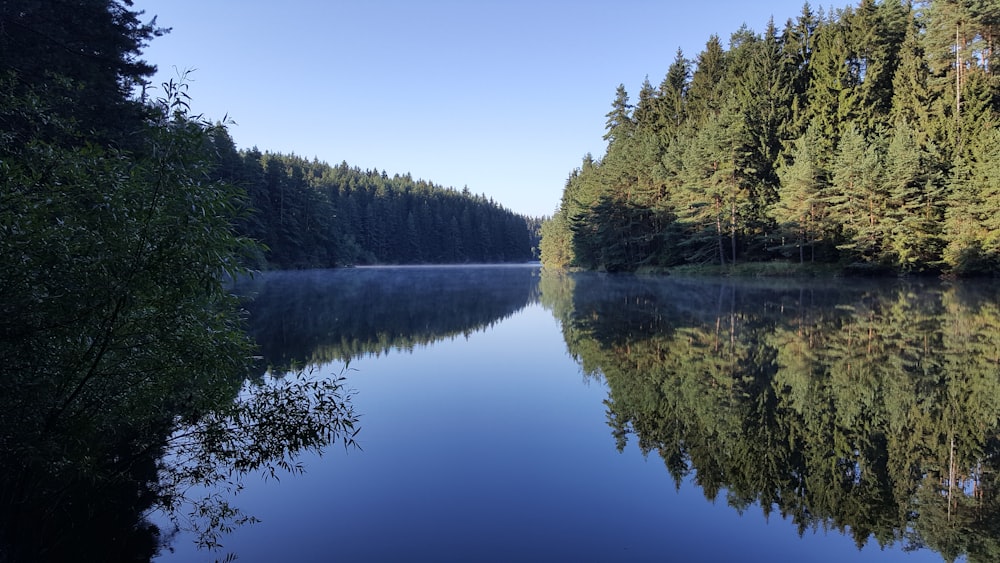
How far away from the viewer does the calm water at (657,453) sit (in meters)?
5.29

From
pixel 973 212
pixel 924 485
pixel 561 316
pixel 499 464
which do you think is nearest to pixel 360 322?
pixel 561 316

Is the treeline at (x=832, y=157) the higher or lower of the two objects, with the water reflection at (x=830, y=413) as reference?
higher

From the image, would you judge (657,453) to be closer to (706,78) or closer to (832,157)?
(832,157)

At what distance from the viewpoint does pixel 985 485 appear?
609 cm

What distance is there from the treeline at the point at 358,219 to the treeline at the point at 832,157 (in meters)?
42.9

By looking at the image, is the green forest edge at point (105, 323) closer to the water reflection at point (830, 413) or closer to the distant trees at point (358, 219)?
the water reflection at point (830, 413)

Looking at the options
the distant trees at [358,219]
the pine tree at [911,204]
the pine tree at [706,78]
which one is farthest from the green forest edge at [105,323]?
the distant trees at [358,219]

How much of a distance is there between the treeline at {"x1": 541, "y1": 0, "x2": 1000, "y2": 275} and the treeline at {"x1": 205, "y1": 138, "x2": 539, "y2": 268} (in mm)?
42886

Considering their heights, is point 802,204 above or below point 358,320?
above

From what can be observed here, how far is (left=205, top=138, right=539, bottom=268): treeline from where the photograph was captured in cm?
7594

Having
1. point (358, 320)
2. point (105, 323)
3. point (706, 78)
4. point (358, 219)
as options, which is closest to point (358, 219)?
point (358, 219)

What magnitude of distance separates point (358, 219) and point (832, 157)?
98608 mm

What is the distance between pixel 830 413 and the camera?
28.9ft

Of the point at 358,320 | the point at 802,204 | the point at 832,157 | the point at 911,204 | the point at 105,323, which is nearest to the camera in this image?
the point at 105,323
